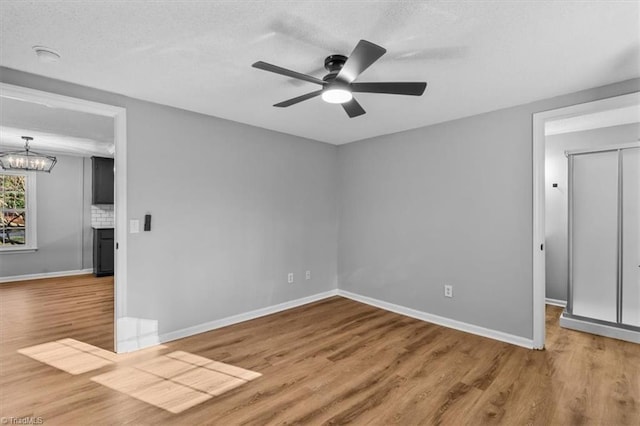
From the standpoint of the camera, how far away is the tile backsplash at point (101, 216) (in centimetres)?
652

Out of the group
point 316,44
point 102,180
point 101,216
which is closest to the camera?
point 316,44

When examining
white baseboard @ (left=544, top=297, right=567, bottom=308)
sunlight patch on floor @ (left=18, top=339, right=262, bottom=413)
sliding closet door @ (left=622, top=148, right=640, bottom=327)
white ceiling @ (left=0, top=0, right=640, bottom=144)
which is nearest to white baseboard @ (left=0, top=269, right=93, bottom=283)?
sunlight patch on floor @ (left=18, top=339, right=262, bottom=413)

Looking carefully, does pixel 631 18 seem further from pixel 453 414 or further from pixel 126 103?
pixel 126 103

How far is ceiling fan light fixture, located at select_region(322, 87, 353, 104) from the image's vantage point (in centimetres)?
214

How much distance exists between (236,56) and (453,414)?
2.75m

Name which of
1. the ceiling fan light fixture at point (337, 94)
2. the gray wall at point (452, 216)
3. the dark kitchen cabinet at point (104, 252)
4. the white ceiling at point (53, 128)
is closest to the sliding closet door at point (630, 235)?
the gray wall at point (452, 216)

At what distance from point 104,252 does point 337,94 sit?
5.92m

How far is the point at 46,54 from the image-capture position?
7.11 feet

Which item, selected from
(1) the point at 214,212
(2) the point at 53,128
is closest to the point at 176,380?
(1) the point at 214,212

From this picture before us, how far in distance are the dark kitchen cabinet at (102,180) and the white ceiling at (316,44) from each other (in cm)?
421

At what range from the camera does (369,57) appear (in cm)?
178

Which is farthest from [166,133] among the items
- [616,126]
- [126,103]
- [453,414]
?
[616,126]

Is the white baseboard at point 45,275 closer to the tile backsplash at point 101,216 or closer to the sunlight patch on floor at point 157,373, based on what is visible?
the tile backsplash at point 101,216

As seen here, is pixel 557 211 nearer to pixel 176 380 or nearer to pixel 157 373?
pixel 176 380
